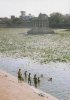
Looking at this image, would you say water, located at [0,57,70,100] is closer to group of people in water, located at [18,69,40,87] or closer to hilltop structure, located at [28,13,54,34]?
group of people in water, located at [18,69,40,87]

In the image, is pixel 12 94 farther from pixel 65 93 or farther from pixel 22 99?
pixel 65 93

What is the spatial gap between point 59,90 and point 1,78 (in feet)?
19.3

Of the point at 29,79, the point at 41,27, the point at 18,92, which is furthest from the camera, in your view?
the point at 41,27

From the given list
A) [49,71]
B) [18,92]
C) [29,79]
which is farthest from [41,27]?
[18,92]

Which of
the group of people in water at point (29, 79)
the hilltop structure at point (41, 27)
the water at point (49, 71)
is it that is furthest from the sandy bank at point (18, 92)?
the hilltop structure at point (41, 27)

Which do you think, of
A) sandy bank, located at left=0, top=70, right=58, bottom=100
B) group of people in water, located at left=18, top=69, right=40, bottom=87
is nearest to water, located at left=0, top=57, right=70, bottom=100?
group of people in water, located at left=18, top=69, right=40, bottom=87

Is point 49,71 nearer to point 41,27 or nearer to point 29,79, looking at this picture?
point 29,79

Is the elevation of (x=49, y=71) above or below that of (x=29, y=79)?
below

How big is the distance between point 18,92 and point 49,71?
28.4ft

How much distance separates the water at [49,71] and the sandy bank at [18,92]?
3.13ft

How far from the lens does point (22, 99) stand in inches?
873

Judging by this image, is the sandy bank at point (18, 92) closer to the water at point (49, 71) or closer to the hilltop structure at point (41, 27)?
the water at point (49, 71)

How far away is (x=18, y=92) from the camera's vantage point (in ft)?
78.5

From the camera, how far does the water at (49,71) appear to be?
24.8 m
